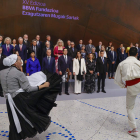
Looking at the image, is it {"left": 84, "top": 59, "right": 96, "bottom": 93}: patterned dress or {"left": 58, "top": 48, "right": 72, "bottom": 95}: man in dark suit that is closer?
{"left": 58, "top": 48, "right": 72, "bottom": 95}: man in dark suit

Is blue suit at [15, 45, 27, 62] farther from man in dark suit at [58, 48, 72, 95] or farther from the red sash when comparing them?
the red sash

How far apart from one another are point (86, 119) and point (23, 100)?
213cm

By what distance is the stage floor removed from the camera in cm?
389

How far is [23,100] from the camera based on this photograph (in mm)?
3139

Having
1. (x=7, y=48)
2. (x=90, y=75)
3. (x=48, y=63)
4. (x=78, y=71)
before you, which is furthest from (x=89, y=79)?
(x=7, y=48)

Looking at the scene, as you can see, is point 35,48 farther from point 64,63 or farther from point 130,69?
point 130,69

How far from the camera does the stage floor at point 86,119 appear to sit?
389 centimetres

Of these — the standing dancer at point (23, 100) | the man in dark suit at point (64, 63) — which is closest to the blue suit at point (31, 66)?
the man in dark suit at point (64, 63)

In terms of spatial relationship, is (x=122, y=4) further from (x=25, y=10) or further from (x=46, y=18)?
(x=25, y=10)

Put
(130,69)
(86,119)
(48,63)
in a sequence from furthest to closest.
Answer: (48,63)
(86,119)
(130,69)

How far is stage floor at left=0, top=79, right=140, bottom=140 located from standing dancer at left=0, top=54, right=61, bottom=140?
65cm

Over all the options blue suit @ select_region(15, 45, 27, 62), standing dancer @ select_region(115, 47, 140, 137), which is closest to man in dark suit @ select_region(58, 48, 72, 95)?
blue suit @ select_region(15, 45, 27, 62)

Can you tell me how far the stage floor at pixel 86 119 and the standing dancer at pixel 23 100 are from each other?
652mm

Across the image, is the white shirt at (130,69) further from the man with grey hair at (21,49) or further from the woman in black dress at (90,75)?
the man with grey hair at (21,49)
